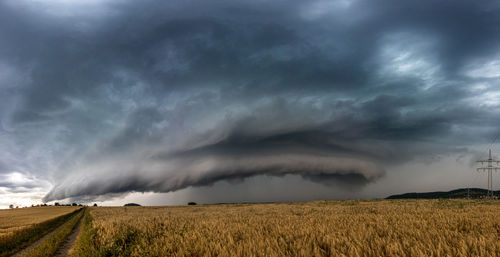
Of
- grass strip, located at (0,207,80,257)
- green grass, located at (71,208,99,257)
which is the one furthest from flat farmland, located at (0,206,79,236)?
green grass, located at (71,208,99,257)

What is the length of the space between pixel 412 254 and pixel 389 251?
42 cm

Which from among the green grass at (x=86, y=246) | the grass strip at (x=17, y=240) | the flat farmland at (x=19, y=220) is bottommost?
the flat farmland at (x=19, y=220)

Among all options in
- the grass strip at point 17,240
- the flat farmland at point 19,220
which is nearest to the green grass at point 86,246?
the grass strip at point 17,240

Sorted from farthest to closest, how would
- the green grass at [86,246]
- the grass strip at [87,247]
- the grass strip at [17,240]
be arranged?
the grass strip at [17,240] < the green grass at [86,246] < the grass strip at [87,247]

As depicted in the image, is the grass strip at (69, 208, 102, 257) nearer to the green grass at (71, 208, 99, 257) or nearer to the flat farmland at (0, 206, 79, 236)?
the green grass at (71, 208, 99, 257)

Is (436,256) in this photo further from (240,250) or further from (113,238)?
(113,238)

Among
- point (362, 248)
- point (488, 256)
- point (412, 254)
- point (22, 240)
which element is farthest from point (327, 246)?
point (22, 240)

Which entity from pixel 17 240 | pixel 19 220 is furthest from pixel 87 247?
pixel 19 220

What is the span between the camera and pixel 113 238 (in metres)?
11.6

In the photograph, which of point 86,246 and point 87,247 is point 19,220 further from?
point 87,247

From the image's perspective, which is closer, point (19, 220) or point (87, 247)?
point (87, 247)

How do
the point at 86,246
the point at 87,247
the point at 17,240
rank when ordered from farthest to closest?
the point at 17,240 → the point at 86,246 → the point at 87,247

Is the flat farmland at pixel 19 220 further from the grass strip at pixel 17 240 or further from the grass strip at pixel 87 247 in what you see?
the grass strip at pixel 87 247

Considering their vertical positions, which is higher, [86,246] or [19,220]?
[86,246]
